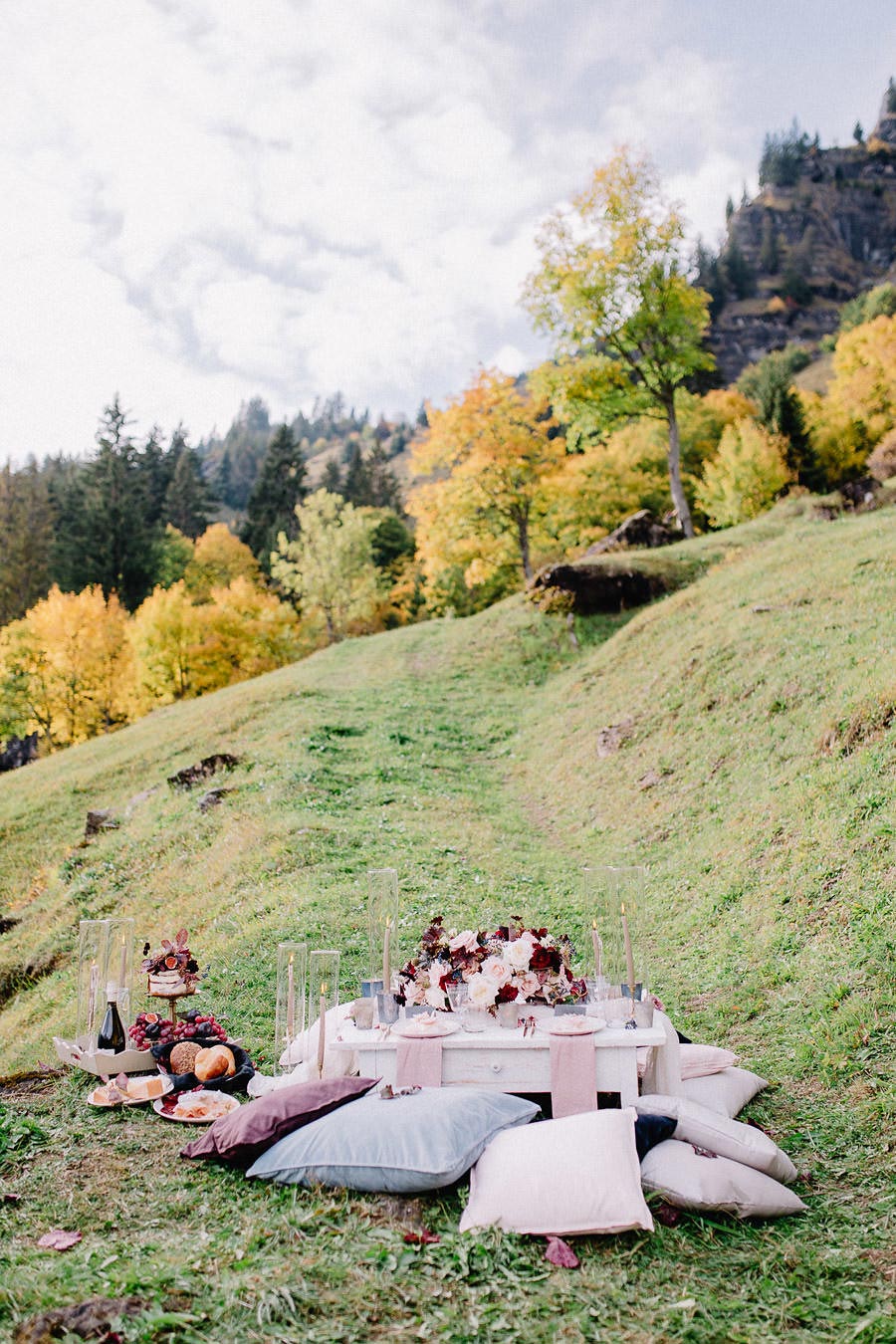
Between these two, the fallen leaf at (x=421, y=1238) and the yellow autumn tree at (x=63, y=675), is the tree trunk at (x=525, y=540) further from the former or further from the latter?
the fallen leaf at (x=421, y=1238)

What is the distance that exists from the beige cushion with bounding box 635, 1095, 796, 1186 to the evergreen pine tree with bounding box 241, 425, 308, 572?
6531 centimetres

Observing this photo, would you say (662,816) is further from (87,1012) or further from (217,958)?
(87,1012)

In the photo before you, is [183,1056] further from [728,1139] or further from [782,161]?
[782,161]

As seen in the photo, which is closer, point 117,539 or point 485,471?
point 485,471

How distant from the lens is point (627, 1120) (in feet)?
16.2

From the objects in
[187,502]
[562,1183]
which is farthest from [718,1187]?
[187,502]

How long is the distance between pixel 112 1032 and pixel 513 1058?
3697 mm

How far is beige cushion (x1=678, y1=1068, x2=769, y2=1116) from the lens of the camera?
19.7 ft

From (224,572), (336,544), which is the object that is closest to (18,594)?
(224,572)

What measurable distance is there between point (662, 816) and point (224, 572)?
53.9m

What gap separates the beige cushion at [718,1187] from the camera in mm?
4703

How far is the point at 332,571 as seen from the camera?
43500 millimetres

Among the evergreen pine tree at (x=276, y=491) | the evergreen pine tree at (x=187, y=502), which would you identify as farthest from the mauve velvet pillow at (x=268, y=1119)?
the evergreen pine tree at (x=187, y=502)

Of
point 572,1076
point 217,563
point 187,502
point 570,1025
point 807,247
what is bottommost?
point 572,1076
